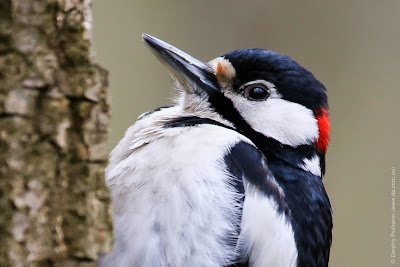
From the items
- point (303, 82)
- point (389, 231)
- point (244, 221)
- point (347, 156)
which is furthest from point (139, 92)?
point (244, 221)

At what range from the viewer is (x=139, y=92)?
504 cm

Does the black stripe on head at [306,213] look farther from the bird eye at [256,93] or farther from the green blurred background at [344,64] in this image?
the green blurred background at [344,64]

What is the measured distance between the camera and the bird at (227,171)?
82.0 inches

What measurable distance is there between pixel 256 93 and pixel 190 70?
277 millimetres

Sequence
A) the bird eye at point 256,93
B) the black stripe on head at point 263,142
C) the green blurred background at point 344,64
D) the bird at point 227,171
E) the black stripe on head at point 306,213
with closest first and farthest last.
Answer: the bird at point 227,171
the black stripe on head at point 306,213
the black stripe on head at point 263,142
the bird eye at point 256,93
the green blurred background at point 344,64

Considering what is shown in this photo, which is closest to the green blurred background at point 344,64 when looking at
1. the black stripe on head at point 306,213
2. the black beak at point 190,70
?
the black beak at point 190,70

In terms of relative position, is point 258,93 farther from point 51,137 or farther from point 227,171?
point 51,137

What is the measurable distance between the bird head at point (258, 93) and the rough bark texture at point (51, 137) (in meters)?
0.86

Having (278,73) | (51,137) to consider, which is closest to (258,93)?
(278,73)

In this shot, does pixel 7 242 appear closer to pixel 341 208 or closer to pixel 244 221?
pixel 244 221

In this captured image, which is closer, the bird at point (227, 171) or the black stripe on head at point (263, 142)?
the bird at point (227, 171)

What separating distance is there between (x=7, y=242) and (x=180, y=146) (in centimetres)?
83

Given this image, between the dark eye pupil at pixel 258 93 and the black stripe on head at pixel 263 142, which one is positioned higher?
the dark eye pupil at pixel 258 93

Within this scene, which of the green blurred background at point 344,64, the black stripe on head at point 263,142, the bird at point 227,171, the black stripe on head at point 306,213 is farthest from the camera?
the green blurred background at point 344,64
